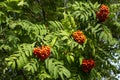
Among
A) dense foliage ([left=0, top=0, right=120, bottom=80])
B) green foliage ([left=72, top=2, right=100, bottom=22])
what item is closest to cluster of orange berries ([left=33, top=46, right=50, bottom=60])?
dense foliage ([left=0, top=0, right=120, bottom=80])

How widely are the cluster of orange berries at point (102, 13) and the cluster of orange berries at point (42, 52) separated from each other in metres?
0.70

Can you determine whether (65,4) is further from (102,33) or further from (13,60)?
(13,60)

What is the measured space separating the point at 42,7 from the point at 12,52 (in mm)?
982

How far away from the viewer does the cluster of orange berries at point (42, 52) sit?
330 centimetres

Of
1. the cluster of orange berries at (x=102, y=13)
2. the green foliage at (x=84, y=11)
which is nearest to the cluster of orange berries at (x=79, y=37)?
the green foliage at (x=84, y=11)

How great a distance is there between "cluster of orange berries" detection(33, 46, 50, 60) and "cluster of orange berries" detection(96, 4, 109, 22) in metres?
0.70

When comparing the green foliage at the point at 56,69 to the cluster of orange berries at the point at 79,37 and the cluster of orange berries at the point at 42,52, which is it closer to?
the cluster of orange berries at the point at 42,52

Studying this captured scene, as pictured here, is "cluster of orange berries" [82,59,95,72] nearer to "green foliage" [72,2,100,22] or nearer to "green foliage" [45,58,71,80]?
"green foliage" [45,58,71,80]

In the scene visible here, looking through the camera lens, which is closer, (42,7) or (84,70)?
(84,70)

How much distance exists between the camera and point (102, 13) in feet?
12.0

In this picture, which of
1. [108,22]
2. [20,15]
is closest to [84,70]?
[108,22]

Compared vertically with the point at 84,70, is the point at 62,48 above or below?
above

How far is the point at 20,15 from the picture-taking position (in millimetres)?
4012

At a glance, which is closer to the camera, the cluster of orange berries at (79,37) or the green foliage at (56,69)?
the green foliage at (56,69)
